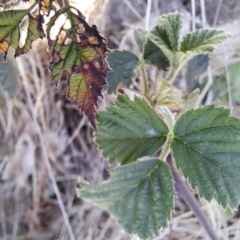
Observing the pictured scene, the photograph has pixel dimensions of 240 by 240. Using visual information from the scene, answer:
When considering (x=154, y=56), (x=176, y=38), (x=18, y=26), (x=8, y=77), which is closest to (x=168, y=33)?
(x=176, y=38)

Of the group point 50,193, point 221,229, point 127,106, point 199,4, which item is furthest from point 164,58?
Answer: point 50,193

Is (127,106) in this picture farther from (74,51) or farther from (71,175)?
(71,175)

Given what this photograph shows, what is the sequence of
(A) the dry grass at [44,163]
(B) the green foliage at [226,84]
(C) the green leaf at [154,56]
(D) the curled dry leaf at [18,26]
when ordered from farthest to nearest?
(A) the dry grass at [44,163] < (B) the green foliage at [226,84] < (C) the green leaf at [154,56] < (D) the curled dry leaf at [18,26]

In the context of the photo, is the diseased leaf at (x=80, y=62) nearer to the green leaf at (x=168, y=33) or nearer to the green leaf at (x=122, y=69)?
the green leaf at (x=168, y=33)

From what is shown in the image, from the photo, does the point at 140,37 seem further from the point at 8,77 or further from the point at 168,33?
the point at 8,77

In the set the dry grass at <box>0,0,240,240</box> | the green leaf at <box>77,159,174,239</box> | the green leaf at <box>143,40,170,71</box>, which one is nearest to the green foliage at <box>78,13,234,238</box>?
the green leaf at <box>77,159,174,239</box>

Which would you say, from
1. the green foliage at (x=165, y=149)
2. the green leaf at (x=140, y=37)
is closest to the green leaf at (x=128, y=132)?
the green foliage at (x=165, y=149)
